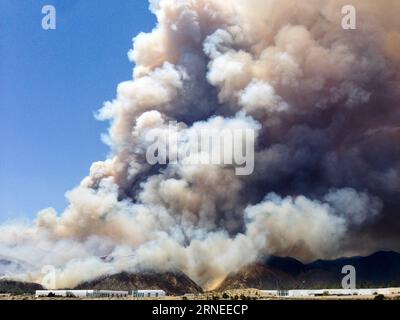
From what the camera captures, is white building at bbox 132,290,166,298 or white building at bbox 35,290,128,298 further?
white building at bbox 132,290,166,298

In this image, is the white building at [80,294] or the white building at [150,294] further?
the white building at [150,294]

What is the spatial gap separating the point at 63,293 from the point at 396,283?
7316cm

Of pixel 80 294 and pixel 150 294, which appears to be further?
pixel 150 294

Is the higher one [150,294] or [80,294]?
[150,294]
